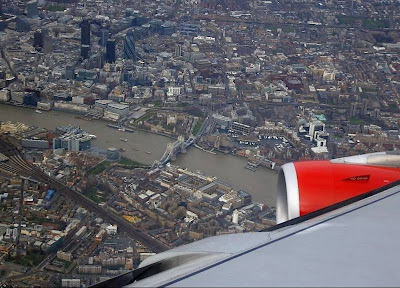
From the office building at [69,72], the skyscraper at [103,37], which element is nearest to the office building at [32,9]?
the skyscraper at [103,37]

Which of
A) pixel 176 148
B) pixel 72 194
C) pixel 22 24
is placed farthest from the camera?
pixel 22 24

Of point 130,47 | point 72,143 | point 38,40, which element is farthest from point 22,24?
point 72,143

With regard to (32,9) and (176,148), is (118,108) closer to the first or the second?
(176,148)

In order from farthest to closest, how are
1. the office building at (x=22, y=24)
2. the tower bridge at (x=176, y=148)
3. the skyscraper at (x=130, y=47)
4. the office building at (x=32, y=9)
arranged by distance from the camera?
the office building at (x=32, y=9)
the office building at (x=22, y=24)
the skyscraper at (x=130, y=47)
the tower bridge at (x=176, y=148)

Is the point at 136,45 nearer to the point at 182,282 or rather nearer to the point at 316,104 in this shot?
the point at 316,104

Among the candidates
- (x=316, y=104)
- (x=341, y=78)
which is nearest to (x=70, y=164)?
(x=316, y=104)

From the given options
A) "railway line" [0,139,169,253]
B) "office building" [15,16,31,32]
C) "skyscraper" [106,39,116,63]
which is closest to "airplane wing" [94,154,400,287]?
"railway line" [0,139,169,253]

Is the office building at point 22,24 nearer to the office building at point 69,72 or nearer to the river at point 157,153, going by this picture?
the office building at point 69,72
